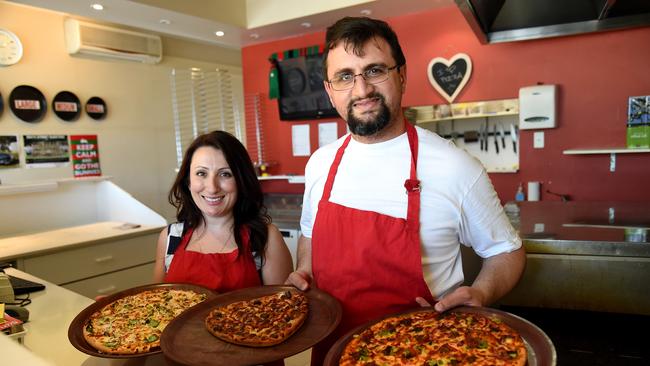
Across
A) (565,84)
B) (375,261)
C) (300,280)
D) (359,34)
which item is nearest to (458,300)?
(375,261)

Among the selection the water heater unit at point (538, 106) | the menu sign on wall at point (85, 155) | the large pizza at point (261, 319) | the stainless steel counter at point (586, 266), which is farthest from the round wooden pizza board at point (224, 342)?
the menu sign on wall at point (85, 155)

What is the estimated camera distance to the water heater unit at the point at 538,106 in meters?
3.40

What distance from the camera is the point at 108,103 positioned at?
503 centimetres

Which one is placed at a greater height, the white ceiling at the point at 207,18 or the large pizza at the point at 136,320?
the white ceiling at the point at 207,18

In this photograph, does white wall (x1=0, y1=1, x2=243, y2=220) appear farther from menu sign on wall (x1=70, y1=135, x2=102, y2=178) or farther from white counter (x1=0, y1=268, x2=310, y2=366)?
white counter (x1=0, y1=268, x2=310, y2=366)

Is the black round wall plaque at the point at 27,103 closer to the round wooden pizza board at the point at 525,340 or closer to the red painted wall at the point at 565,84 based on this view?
the red painted wall at the point at 565,84

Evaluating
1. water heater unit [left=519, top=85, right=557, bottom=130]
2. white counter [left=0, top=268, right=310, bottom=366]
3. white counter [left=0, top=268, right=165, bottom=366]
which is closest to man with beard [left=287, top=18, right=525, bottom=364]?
white counter [left=0, top=268, right=310, bottom=366]

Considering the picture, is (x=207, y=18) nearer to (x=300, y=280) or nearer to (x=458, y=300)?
(x=300, y=280)

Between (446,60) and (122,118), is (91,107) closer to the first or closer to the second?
(122,118)

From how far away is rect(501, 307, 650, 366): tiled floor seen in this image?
213 cm

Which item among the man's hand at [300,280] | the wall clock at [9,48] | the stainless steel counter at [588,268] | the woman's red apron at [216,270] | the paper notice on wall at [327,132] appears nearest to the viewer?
the man's hand at [300,280]

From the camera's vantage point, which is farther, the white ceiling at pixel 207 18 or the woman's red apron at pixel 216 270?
the white ceiling at pixel 207 18

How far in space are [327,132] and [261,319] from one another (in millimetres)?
3411

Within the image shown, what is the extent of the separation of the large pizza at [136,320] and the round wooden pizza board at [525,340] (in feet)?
1.61
